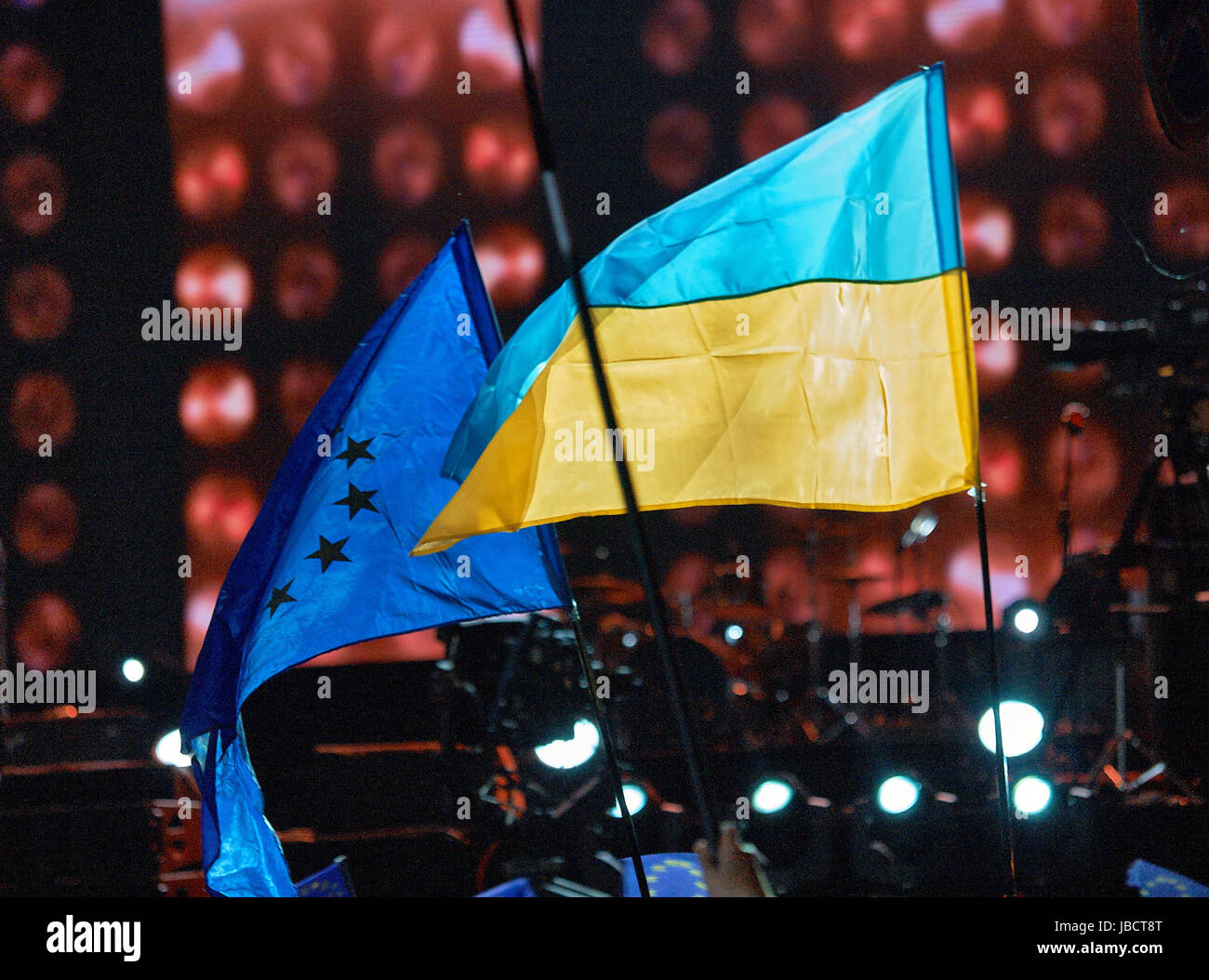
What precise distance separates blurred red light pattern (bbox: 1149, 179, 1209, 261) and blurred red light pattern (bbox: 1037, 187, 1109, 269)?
0.37 meters

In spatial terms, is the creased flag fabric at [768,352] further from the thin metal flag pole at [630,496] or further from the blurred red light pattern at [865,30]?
the blurred red light pattern at [865,30]

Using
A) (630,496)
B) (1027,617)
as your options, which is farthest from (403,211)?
(630,496)

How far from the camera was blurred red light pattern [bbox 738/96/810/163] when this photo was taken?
830 cm

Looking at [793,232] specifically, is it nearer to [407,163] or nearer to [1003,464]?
[1003,464]

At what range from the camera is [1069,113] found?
26.8 feet

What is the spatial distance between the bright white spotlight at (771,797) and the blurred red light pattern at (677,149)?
5258 millimetres

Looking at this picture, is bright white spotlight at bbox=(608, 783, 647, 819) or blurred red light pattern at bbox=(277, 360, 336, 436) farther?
blurred red light pattern at bbox=(277, 360, 336, 436)

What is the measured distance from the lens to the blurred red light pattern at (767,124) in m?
8.30

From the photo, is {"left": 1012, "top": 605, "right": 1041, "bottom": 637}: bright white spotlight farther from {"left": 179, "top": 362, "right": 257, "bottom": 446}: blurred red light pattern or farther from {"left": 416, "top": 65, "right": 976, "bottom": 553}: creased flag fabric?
{"left": 179, "top": 362, "right": 257, "bottom": 446}: blurred red light pattern

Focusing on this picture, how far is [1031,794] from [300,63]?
23.7 feet

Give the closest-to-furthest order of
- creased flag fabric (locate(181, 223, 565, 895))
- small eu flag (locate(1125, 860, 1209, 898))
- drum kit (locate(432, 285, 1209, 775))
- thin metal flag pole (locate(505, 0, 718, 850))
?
1. thin metal flag pole (locate(505, 0, 718, 850))
2. small eu flag (locate(1125, 860, 1209, 898))
3. creased flag fabric (locate(181, 223, 565, 895))
4. drum kit (locate(432, 285, 1209, 775))

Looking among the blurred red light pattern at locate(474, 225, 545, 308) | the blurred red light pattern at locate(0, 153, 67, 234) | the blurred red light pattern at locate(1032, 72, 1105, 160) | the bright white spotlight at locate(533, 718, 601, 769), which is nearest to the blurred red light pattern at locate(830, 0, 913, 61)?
the blurred red light pattern at locate(1032, 72, 1105, 160)

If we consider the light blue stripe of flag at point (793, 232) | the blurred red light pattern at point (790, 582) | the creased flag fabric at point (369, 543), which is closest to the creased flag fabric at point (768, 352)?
the light blue stripe of flag at point (793, 232)
